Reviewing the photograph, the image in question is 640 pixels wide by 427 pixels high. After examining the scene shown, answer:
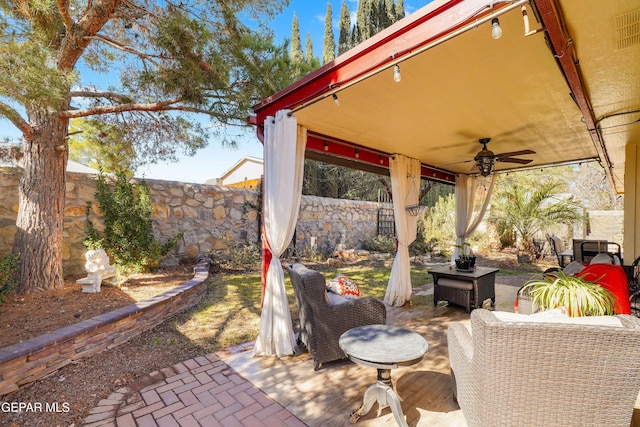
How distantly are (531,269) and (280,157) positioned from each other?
7.68 meters

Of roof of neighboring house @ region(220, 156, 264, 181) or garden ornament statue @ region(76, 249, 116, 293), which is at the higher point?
roof of neighboring house @ region(220, 156, 264, 181)

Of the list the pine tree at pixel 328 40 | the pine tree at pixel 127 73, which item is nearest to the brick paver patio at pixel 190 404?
the pine tree at pixel 127 73

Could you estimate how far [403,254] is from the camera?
15.6 feet

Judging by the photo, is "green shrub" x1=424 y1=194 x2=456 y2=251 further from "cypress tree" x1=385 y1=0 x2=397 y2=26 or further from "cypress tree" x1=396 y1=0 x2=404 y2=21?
"cypress tree" x1=396 y1=0 x2=404 y2=21

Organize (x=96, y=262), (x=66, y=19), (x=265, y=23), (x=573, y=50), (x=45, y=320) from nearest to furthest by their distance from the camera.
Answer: (x=573, y=50) < (x=45, y=320) < (x=66, y=19) < (x=96, y=262) < (x=265, y=23)

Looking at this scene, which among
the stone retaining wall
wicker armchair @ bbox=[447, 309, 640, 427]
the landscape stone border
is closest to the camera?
wicker armchair @ bbox=[447, 309, 640, 427]

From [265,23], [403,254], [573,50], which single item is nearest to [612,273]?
[573,50]

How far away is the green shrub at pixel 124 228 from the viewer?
4.45 metres

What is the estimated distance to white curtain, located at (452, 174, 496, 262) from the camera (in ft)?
21.3

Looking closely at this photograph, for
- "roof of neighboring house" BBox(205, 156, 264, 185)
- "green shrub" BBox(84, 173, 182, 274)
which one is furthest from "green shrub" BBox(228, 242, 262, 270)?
"roof of neighboring house" BBox(205, 156, 264, 185)

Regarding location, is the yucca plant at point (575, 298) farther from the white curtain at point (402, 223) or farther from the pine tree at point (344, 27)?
the pine tree at point (344, 27)

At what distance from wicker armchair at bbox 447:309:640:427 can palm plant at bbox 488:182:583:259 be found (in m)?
8.61

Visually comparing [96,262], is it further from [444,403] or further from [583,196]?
[583,196]

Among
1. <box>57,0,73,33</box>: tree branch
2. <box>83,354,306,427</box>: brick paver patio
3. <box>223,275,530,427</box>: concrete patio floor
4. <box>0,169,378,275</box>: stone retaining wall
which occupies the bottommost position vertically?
<box>83,354,306,427</box>: brick paver patio
